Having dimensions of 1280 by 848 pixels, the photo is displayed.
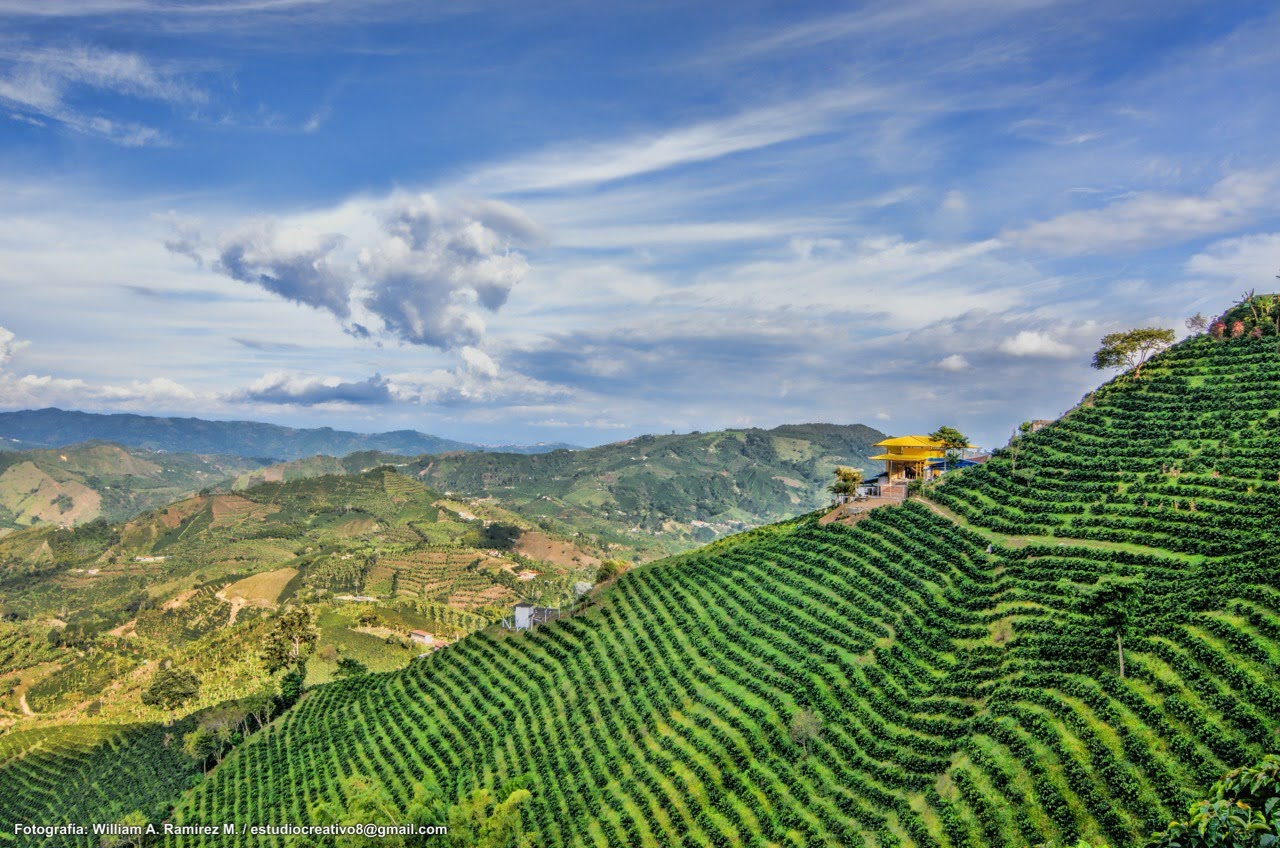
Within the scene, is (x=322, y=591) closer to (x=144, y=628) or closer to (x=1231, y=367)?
(x=144, y=628)

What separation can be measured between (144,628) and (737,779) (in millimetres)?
154053

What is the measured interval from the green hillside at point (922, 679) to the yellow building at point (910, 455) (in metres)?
13.1

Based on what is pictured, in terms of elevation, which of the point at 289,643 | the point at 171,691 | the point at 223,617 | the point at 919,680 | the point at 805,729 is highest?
the point at 919,680

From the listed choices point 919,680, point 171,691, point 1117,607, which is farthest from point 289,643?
point 1117,607

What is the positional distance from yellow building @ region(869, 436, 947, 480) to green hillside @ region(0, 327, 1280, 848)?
515 inches

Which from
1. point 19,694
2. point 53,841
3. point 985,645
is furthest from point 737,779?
point 19,694

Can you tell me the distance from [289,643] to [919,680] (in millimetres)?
86853

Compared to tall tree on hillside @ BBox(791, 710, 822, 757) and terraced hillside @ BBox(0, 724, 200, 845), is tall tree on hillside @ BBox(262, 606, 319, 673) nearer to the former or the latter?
terraced hillside @ BBox(0, 724, 200, 845)

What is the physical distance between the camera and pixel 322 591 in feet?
524

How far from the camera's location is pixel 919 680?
127 ft

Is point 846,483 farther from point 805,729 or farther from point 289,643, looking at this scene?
point 289,643

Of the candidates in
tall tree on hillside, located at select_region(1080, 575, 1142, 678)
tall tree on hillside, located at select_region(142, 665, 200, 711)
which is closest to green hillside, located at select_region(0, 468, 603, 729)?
tall tree on hillside, located at select_region(142, 665, 200, 711)

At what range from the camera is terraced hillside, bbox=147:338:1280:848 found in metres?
29.0

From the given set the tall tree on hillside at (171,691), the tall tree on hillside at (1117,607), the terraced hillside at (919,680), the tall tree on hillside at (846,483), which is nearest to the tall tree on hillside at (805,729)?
the terraced hillside at (919,680)
